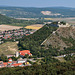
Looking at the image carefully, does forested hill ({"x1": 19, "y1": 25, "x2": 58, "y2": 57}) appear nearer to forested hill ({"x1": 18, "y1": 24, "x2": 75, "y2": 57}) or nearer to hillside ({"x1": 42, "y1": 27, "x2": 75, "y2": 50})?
forested hill ({"x1": 18, "y1": 24, "x2": 75, "y2": 57})

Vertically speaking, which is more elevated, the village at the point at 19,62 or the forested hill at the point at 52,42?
the forested hill at the point at 52,42

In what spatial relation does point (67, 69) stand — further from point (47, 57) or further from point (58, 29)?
point (58, 29)

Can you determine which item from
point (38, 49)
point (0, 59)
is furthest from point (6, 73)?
point (38, 49)

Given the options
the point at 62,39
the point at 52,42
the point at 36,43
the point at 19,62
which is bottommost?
the point at 19,62

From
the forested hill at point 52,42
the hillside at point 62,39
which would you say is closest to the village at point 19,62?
the forested hill at point 52,42

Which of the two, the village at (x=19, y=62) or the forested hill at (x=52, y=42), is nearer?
the village at (x=19, y=62)

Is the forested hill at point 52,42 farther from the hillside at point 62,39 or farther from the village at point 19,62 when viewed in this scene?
the village at point 19,62

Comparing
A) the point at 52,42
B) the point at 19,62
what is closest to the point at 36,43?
the point at 52,42

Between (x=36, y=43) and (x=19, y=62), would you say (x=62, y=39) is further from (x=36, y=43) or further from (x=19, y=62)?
(x=19, y=62)
